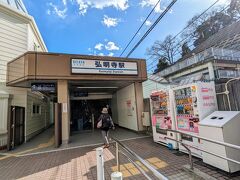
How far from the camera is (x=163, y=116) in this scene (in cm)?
588

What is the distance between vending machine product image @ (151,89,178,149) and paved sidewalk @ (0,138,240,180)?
332 mm

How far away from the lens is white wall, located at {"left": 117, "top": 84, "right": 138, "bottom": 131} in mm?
8883

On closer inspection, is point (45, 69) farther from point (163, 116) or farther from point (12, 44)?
point (163, 116)

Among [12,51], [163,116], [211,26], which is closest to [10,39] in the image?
[12,51]

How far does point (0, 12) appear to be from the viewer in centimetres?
762

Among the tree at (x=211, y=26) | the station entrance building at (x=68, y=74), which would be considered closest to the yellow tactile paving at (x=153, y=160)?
the station entrance building at (x=68, y=74)

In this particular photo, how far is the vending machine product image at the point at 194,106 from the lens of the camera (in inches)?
174

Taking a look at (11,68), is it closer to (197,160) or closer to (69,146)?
(69,146)

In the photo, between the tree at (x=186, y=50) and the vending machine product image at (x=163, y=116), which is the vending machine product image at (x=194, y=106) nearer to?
the vending machine product image at (x=163, y=116)

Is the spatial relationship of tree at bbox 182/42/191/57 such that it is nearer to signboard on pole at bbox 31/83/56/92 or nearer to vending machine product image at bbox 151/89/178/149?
vending machine product image at bbox 151/89/178/149

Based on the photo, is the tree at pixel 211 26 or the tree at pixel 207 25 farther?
the tree at pixel 211 26

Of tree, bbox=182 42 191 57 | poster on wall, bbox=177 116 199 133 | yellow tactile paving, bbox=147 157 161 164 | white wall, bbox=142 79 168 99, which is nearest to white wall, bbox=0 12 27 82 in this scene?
yellow tactile paving, bbox=147 157 161 164

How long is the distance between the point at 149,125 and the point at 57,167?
15.5 ft

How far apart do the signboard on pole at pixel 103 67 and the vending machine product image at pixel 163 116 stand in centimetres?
223
